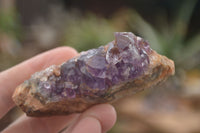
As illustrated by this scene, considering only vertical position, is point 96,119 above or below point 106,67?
below

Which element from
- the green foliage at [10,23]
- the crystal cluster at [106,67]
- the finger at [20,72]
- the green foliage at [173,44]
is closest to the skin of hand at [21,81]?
the finger at [20,72]

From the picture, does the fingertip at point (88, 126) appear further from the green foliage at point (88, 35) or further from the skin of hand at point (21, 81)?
the green foliage at point (88, 35)

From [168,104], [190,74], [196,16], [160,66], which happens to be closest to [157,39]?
[190,74]

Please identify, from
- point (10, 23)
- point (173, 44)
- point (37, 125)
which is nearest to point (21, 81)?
point (37, 125)

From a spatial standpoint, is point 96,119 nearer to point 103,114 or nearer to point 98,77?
point 103,114

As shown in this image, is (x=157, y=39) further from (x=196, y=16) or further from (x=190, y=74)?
(x=196, y=16)
